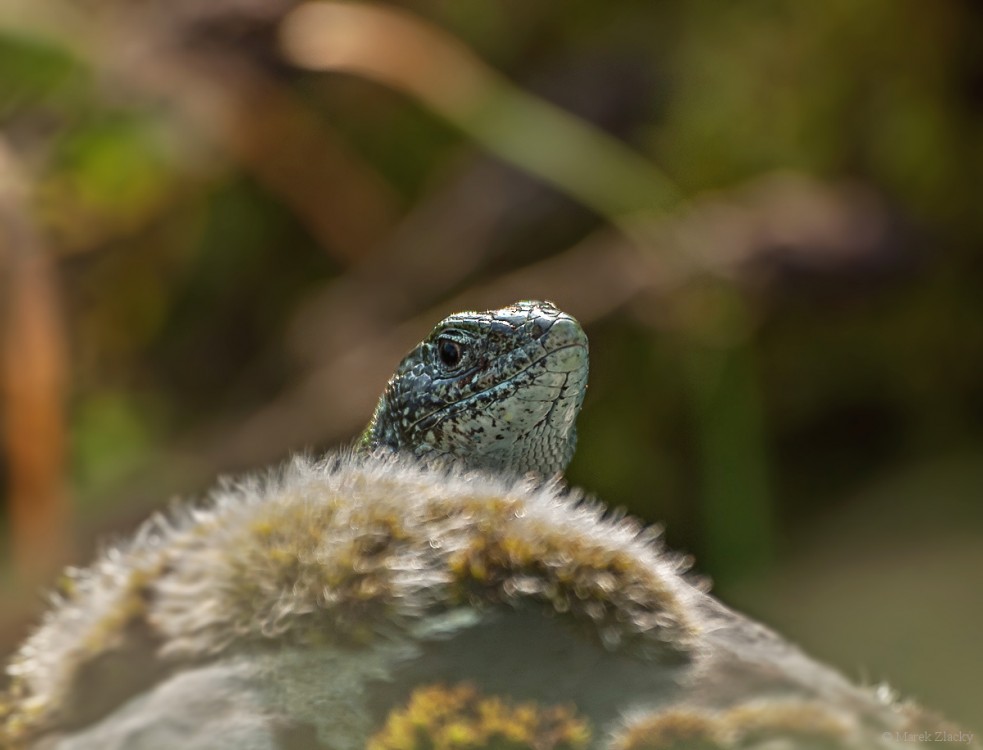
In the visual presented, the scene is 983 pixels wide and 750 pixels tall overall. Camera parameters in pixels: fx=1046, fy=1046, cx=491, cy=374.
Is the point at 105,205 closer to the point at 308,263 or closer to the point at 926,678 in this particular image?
the point at 308,263

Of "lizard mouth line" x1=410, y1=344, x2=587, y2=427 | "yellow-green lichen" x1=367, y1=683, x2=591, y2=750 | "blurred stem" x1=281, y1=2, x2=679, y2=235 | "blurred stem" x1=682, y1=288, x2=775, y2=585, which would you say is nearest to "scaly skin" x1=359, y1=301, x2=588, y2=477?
"lizard mouth line" x1=410, y1=344, x2=587, y2=427

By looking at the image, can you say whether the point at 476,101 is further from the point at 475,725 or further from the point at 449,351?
the point at 475,725

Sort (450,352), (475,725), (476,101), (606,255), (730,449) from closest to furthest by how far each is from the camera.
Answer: (475,725), (450,352), (476,101), (730,449), (606,255)

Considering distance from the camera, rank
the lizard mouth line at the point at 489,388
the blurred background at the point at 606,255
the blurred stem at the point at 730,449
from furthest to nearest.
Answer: the blurred stem at the point at 730,449 → the blurred background at the point at 606,255 → the lizard mouth line at the point at 489,388

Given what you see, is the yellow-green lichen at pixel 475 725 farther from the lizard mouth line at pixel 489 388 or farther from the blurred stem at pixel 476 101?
the blurred stem at pixel 476 101

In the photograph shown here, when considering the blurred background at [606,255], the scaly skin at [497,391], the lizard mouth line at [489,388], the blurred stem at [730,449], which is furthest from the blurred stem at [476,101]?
the lizard mouth line at [489,388]

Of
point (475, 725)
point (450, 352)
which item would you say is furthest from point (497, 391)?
point (475, 725)
